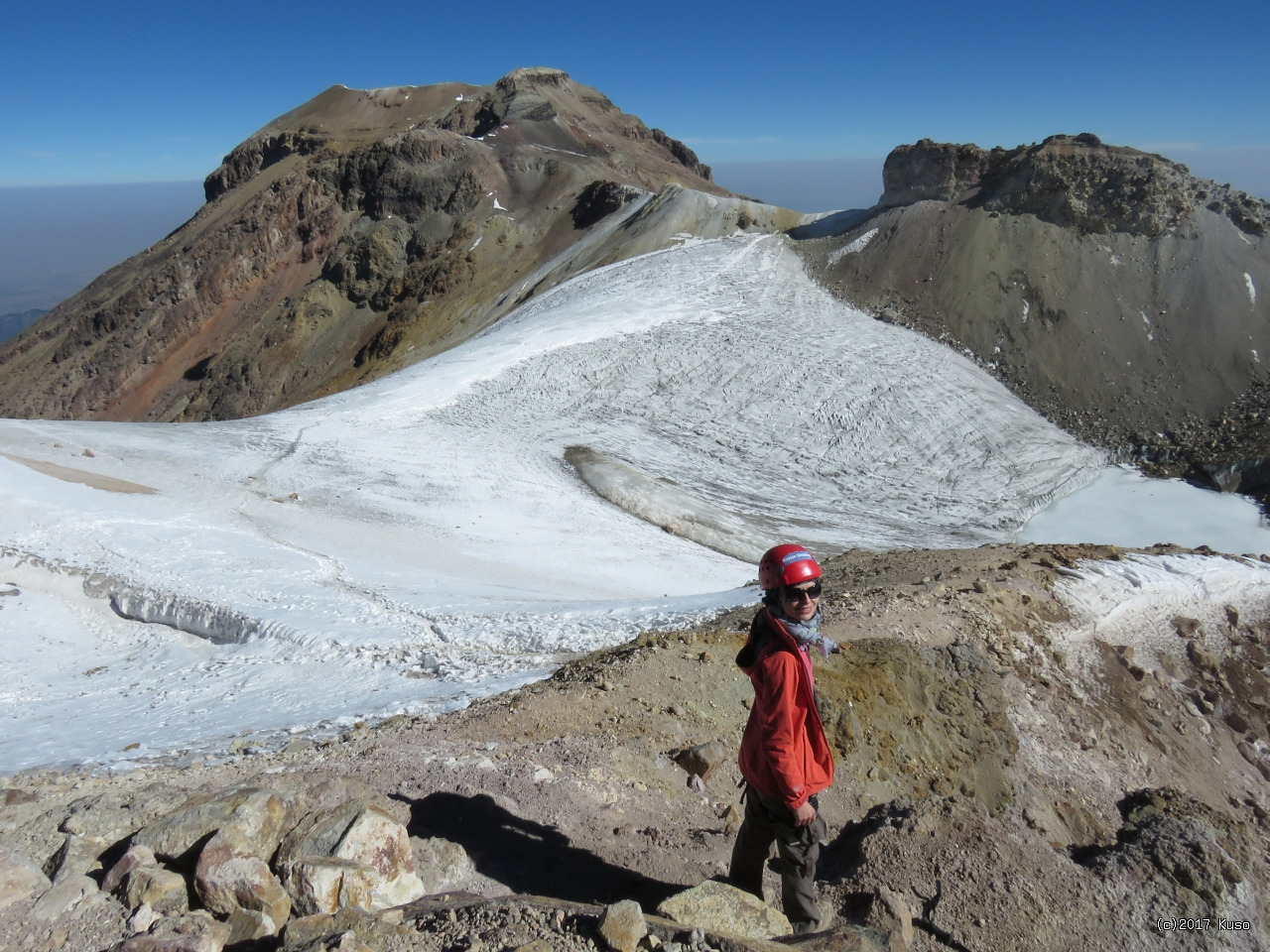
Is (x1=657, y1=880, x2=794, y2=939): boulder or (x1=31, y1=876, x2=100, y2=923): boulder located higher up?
(x1=31, y1=876, x2=100, y2=923): boulder

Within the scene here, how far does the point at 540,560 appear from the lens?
14.9 metres

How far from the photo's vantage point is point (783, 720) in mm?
4141

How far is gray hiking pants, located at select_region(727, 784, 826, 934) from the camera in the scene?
168 inches

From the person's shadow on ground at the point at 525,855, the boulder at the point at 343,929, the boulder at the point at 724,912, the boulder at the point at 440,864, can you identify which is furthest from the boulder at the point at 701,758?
the boulder at the point at 343,929

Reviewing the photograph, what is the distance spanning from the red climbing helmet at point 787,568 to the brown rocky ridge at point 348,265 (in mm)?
36836

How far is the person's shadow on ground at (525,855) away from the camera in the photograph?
179 inches

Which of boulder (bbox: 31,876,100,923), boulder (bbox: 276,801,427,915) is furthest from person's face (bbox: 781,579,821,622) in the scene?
boulder (bbox: 31,876,100,923)

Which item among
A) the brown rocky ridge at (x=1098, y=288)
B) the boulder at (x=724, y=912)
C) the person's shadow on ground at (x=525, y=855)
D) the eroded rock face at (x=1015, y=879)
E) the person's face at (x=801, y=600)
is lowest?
the eroded rock face at (x=1015, y=879)

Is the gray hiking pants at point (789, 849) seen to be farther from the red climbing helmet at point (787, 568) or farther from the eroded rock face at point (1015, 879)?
the red climbing helmet at point (787, 568)

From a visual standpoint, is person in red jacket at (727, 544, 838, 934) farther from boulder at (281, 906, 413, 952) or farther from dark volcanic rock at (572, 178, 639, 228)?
dark volcanic rock at (572, 178, 639, 228)

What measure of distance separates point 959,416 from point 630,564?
1569cm

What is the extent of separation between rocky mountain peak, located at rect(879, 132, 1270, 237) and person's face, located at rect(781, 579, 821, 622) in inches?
1305

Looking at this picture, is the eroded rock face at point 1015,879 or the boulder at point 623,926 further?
the eroded rock face at point 1015,879

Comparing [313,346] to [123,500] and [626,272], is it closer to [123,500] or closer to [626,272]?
[626,272]
